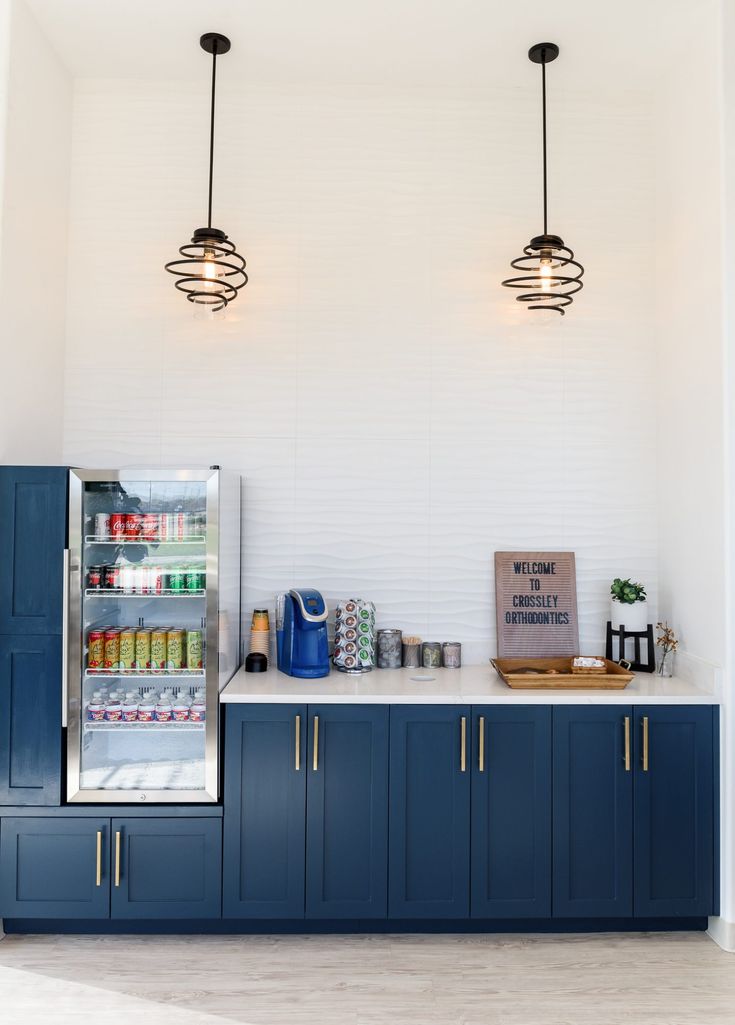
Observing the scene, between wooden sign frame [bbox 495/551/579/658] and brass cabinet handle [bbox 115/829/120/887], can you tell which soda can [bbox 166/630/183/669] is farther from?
wooden sign frame [bbox 495/551/579/658]

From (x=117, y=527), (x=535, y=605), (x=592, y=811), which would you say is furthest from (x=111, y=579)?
(x=592, y=811)

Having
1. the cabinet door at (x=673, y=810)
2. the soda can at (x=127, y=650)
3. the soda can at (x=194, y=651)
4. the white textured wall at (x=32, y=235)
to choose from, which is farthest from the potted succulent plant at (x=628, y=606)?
the white textured wall at (x=32, y=235)

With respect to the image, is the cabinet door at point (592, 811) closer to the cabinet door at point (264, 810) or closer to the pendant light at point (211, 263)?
the cabinet door at point (264, 810)

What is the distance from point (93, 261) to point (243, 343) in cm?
82

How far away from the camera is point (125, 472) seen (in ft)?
9.18

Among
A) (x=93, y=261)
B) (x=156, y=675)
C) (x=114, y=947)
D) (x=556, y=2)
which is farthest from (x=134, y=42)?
(x=114, y=947)

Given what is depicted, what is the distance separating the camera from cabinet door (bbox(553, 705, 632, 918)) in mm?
2848

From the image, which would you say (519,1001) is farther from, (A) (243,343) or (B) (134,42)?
(B) (134,42)

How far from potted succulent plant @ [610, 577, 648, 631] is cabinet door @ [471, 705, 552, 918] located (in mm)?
685

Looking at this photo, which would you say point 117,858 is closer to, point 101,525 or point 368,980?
point 368,980

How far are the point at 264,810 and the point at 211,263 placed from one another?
2.26 m

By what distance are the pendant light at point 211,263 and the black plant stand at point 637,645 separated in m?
2.31

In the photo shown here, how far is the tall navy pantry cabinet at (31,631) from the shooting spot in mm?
2807

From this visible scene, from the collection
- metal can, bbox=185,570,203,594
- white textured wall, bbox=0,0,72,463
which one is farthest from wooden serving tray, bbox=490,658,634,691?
white textured wall, bbox=0,0,72,463
